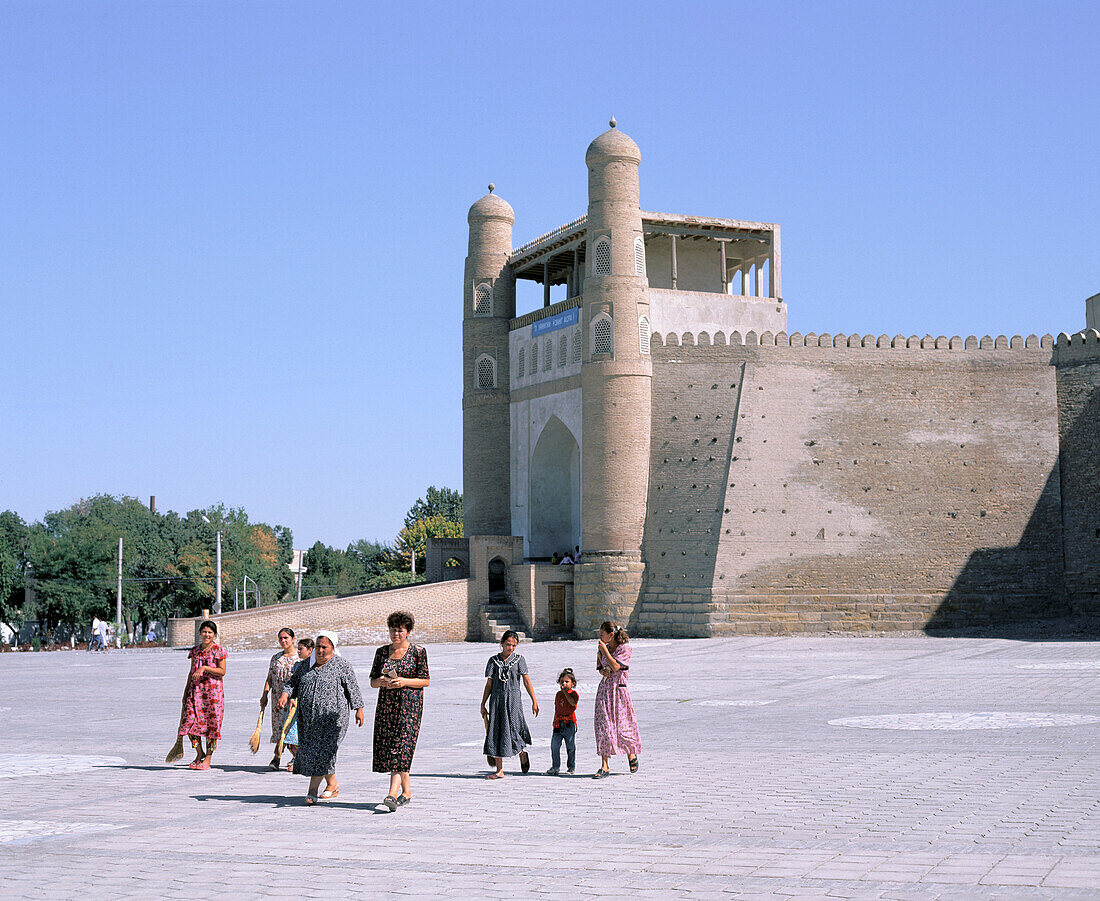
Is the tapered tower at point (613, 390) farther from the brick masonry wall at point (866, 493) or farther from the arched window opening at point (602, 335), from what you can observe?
the brick masonry wall at point (866, 493)

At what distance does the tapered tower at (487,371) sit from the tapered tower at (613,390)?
6105 millimetres

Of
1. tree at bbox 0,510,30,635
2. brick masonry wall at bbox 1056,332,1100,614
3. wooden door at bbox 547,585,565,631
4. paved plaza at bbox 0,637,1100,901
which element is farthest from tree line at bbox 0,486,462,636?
paved plaza at bbox 0,637,1100,901

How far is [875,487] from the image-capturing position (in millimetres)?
28531

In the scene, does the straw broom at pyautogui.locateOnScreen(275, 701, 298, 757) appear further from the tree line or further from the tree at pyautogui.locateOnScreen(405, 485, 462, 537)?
the tree at pyautogui.locateOnScreen(405, 485, 462, 537)

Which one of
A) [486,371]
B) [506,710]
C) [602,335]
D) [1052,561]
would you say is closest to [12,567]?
[486,371]

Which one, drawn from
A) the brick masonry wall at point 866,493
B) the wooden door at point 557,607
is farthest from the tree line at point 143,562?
the brick masonry wall at point 866,493

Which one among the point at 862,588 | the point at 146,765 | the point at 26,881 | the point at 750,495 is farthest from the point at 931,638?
the point at 26,881

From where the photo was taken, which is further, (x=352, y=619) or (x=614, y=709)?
(x=352, y=619)

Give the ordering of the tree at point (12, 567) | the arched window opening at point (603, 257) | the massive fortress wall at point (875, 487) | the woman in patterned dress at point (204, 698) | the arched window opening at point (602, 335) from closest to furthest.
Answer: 1. the woman in patterned dress at point (204, 698)
2. the massive fortress wall at point (875, 487)
3. the arched window opening at point (602, 335)
4. the arched window opening at point (603, 257)
5. the tree at point (12, 567)

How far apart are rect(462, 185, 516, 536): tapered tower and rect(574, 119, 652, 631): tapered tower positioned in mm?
6105

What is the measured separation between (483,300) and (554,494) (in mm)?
5960

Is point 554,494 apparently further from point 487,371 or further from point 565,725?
point 565,725

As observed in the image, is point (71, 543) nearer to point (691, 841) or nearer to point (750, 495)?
point (750, 495)

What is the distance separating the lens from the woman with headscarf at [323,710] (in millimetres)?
8188
